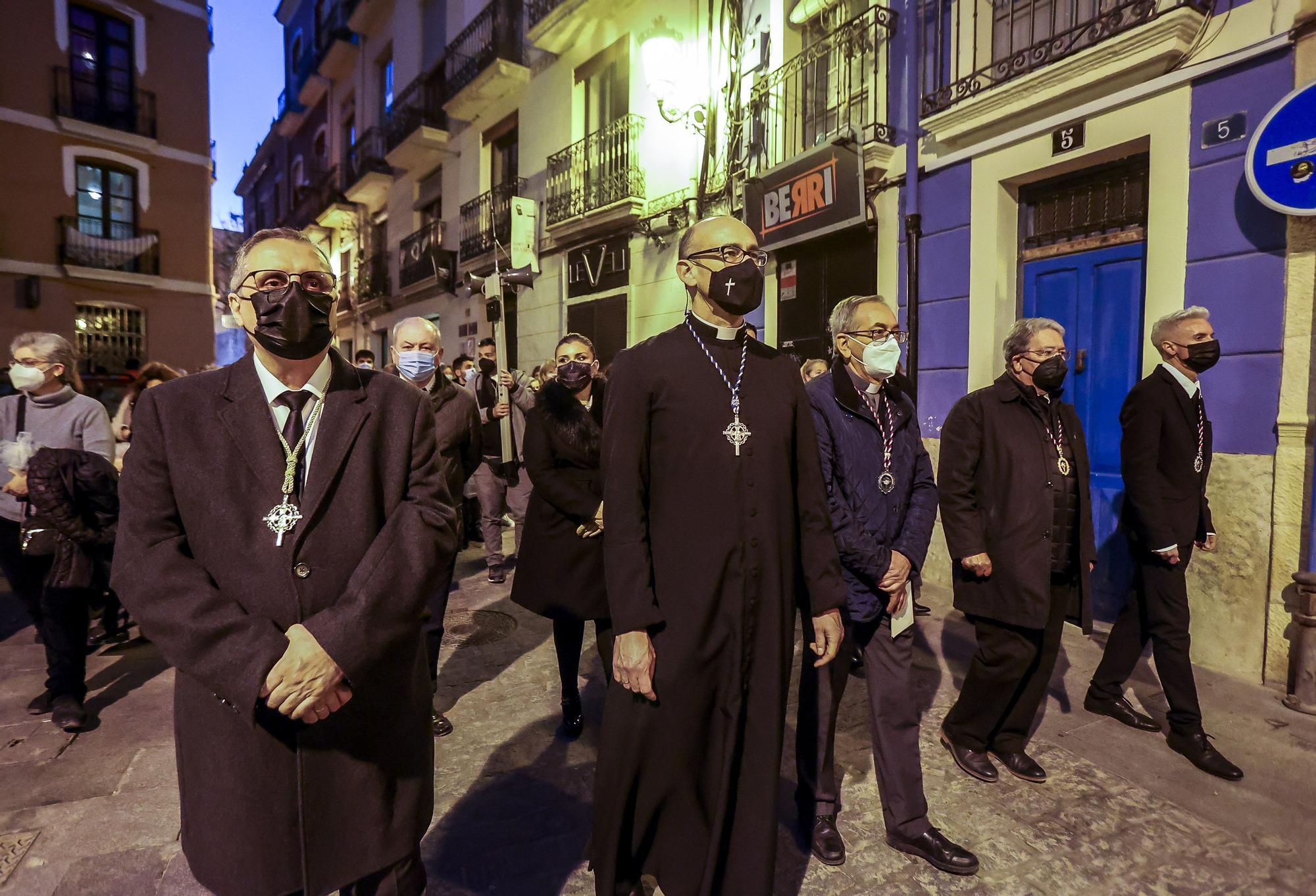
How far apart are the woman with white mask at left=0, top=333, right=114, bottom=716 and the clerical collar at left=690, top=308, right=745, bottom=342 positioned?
3398 millimetres

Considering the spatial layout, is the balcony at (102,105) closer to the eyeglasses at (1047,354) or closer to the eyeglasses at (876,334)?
the eyeglasses at (876,334)

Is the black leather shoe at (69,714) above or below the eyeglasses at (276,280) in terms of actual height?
below

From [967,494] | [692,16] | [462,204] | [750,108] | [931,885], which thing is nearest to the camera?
[931,885]

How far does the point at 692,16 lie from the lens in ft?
33.8

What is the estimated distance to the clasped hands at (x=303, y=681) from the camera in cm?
154

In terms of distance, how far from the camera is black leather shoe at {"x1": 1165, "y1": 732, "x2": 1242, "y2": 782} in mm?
3375

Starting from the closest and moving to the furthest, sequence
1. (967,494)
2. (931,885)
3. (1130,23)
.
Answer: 1. (931,885)
2. (967,494)
3. (1130,23)

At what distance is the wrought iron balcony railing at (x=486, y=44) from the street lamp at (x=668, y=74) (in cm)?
468

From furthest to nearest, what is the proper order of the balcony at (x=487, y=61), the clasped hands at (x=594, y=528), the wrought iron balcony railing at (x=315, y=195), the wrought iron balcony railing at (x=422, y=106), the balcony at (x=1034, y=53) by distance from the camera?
1. the wrought iron balcony railing at (x=315, y=195)
2. the wrought iron balcony railing at (x=422, y=106)
3. the balcony at (x=487, y=61)
4. the balcony at (x=1034, y=53)
5. the clasped hands at (x=594, y=528)

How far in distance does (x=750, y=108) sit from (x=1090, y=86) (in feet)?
14.8

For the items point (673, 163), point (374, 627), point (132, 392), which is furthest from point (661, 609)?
point (673, 163)

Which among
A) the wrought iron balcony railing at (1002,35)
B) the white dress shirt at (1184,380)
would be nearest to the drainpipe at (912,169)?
the wrought iron balcony railing at (1002,35)

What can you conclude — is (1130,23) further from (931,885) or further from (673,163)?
(673,163)

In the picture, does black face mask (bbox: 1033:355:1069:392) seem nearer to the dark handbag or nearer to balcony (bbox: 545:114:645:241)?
the dark handbag
